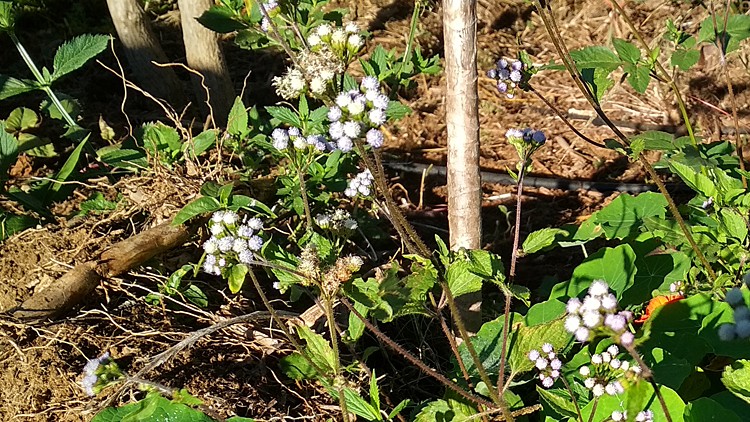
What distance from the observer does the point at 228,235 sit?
1943 millimetres

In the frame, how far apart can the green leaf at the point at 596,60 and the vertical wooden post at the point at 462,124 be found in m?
0.35

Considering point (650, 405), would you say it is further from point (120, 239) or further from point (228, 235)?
point (120, 239)

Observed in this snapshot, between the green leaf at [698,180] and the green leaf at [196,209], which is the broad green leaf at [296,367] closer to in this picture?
the green leaf at [196,209]

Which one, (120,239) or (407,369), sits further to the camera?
(120,239)

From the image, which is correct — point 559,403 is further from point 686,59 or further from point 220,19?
point 220,19

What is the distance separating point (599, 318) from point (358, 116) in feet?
1.98

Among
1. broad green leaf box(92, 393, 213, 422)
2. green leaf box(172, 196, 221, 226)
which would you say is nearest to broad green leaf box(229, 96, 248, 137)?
green leaf box(172, 196, 221, 226)

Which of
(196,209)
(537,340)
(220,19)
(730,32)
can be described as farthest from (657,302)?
(220,19)

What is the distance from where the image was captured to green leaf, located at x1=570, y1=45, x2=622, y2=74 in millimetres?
2318

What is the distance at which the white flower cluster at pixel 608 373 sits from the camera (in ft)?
5.36

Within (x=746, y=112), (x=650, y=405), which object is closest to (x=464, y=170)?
(x=650, y=405)

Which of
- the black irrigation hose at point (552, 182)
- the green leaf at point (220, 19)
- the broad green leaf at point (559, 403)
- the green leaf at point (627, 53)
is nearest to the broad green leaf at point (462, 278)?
the broad green leaf at point (559, 403)

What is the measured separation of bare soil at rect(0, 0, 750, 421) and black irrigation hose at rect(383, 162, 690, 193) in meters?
0.04

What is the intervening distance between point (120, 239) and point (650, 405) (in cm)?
189
